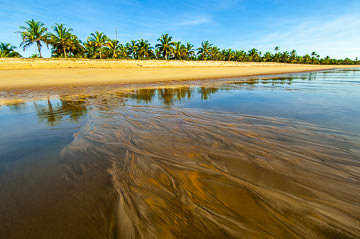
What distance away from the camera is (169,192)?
5.64 ft

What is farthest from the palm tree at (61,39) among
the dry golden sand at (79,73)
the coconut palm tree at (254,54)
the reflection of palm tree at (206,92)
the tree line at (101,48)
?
the coconut palm tree at (254,54)

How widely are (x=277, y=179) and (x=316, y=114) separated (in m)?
3.63

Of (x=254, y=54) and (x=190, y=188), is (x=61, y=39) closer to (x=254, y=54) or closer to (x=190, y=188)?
(x=190, y=188)

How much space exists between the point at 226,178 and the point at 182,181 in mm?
523

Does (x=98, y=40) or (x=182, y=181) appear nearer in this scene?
(x=182, y=181)

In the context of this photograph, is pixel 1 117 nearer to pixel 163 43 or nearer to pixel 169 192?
pixel 169 192

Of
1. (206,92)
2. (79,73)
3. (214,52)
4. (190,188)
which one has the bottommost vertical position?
(190,188)

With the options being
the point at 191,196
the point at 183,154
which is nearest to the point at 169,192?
the point at 191,196

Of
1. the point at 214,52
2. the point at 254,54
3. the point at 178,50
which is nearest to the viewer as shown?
the point at 178,50

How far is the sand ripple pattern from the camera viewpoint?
1330 mm

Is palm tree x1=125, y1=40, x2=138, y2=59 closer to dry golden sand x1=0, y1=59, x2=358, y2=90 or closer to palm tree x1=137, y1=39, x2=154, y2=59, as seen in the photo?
palm tree x1=137, y1=39, x2=154, y2=59

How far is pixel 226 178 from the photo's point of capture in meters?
1.88

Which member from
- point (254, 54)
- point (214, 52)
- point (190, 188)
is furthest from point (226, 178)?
point (254, 54)

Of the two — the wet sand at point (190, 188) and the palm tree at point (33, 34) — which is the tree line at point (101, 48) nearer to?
the palm tree at point (33, 34)
